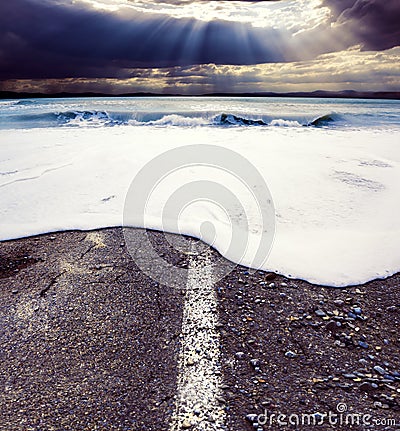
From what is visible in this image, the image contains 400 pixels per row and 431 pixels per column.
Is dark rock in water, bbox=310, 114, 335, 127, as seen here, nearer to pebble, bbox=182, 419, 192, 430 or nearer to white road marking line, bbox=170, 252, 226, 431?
white road marking line, bbox=170, 252, 226, 431

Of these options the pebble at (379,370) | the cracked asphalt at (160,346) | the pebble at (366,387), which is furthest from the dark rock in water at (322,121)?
the pebble at (366,387)

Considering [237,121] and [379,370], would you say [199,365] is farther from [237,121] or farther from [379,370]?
[237,121]

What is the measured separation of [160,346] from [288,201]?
137 inches

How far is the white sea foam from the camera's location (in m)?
3.36

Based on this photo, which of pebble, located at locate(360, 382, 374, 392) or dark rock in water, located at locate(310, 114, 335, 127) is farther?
dark rock in water, located at locate(310, 114, 335, 127)

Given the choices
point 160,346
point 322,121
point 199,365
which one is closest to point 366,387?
point 199,365

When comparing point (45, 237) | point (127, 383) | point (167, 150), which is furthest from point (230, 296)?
point (167, 150)

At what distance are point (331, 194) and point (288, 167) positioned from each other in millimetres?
1872

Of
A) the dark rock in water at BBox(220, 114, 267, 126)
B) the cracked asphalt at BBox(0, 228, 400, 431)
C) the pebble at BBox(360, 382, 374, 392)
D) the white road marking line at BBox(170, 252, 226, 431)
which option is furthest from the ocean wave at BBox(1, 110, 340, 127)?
the pebble at BBox(360, 382, 374, 392)

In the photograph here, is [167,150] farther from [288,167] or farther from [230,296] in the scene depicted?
[230,296]

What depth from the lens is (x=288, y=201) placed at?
5.02m

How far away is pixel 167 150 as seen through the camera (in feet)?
31.4

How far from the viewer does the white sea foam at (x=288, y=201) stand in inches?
132

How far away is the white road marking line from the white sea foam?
774 mm
